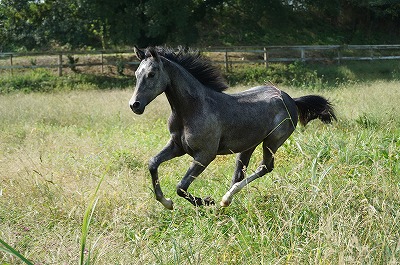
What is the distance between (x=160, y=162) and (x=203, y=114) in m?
0.68

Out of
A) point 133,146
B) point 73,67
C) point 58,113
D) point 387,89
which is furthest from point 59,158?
point 73,67

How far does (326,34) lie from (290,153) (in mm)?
28671

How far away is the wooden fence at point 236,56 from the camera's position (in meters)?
25.9

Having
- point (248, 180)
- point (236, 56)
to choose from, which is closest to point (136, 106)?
point (248, 180)

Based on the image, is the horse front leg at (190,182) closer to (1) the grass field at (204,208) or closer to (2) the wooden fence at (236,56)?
(1) the grass field at (204,208)

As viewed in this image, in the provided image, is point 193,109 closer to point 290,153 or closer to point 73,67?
point 290,153

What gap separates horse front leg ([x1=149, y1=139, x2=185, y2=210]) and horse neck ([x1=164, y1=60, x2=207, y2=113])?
424 millimetres

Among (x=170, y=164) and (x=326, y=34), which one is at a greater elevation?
(x=326, y=34)

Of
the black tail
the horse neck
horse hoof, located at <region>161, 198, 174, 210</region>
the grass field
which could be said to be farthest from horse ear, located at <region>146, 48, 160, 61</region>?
the black tail

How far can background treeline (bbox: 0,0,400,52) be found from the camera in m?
25.5

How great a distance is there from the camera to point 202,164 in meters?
5.56

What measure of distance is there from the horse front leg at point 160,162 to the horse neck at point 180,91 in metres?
0.42

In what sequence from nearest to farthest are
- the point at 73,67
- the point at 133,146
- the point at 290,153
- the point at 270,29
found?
the point at 290,153 → the point at 133,146 → the point at 73,67 → the point at 270,29

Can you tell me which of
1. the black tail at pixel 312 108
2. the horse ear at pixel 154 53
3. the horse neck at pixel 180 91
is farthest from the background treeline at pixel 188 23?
the horse ear at pixel 154 53
